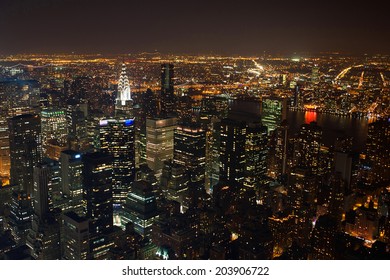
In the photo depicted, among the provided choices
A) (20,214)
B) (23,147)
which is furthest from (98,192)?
(23,147)

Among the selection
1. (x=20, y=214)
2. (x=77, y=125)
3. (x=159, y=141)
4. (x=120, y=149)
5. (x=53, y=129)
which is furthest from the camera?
(x=77, y=125)

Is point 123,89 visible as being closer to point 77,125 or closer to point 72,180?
point 72,180

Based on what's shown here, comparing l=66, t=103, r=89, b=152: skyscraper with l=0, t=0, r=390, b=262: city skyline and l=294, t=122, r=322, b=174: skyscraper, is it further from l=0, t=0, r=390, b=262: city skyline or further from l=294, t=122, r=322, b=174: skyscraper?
l=294, t=122, r=322, b=174: skyscraper

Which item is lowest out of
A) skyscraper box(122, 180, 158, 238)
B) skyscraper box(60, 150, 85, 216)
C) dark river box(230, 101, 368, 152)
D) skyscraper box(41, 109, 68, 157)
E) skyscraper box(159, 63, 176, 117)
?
skyscraper box(122, 180, 158, 238)

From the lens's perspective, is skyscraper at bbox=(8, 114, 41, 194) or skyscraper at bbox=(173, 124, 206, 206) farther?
skyscraper at bbox=(173, 124, 206, 206)

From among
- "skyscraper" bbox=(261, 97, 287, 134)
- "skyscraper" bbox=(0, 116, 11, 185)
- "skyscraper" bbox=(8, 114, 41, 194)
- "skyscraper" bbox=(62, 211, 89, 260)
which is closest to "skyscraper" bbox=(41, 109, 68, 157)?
"skyscraper" bbox=(8, 114, 41, 194)

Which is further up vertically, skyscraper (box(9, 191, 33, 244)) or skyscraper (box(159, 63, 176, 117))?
skyscraper (box(159, 63, 176, 117))
